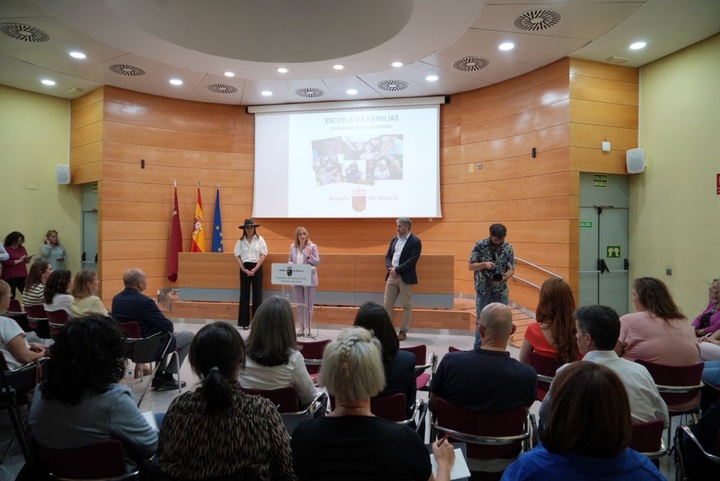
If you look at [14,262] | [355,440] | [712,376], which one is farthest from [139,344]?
[14,262]

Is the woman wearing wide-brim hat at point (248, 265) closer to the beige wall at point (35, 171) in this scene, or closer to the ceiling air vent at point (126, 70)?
the ceiling air vent at point (126, 70)

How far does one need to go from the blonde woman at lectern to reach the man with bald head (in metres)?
4.36

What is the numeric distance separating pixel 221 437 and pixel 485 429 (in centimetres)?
115

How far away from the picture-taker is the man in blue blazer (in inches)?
246

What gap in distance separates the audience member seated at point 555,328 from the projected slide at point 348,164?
5633 mm

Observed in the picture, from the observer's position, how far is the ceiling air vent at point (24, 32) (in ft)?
19.2

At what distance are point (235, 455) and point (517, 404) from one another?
48.4 inches

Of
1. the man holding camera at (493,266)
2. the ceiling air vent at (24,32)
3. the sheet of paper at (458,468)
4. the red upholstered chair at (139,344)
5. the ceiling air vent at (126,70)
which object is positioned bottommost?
the red upholstered chair at (139,344)

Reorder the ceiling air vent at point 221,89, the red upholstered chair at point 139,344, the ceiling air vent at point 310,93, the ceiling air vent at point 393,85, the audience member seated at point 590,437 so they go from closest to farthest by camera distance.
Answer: the audience member seated at point 590,437, the red upholstered chair at point 139,344, the ceiling air vent at point 393,85, the ceiling air vent at point 221,89, the ceiling air vent at point 310,93

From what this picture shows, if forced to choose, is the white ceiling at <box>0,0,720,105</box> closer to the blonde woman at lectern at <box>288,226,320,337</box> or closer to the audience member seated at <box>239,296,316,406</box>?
the blonde woman at lectern at <box>288,226,320,337</box>

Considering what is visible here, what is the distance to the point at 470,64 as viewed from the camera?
7.00 metres

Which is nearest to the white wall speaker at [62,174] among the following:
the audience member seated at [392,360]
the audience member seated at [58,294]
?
the audience member seated at [58,294]

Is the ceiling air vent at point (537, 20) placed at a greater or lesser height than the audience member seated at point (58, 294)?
greater

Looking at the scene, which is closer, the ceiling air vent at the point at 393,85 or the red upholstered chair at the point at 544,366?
the red upholstered chair at the point at 544,366
